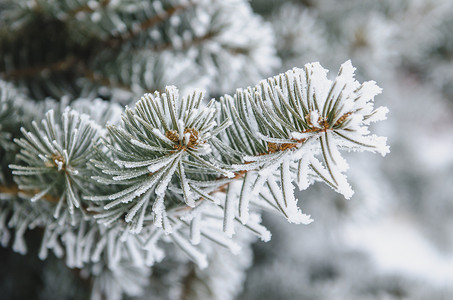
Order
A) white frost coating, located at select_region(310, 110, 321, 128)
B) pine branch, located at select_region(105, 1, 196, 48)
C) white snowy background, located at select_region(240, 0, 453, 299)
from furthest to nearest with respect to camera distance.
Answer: white snowy background, located at select_region(240, 0, 453, 299), pine branch, located at select_region(105, 1, 196, 48), white frost coating, located at select_region(310, 110, 321, 128)

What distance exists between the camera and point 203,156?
295 millimetres

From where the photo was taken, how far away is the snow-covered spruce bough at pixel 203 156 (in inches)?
10.2

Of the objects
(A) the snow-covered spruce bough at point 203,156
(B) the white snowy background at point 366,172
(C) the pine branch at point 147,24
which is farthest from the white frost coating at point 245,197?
(B) the white snowy background at point 366,172

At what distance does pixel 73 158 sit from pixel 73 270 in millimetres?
286

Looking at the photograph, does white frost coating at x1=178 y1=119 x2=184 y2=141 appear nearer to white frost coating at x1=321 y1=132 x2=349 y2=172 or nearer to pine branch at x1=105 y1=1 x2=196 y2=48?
white frost coating at x1=321 y1=132 x2=349 y2=172

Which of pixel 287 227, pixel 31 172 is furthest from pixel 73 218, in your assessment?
pixel 287 227

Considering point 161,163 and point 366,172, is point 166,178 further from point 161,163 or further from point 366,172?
point 366,172

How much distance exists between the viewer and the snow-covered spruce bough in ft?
0.85

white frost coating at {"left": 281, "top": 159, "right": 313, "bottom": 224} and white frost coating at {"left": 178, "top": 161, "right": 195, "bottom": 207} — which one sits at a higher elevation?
white frost coating at {"left": 281, "top": 159, "right": 313, "bottom": 224}

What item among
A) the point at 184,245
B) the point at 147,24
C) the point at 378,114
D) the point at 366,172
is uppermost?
the point at 366,172

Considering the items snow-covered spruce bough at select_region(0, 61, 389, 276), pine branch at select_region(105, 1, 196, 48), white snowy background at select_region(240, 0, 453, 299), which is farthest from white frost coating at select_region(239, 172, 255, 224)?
white snowy background at select_region(240, 0, 453, 299)

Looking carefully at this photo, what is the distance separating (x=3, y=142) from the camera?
0.37 metres

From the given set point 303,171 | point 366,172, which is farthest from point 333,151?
point 366,172

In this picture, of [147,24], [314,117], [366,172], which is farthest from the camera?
[366,172]
